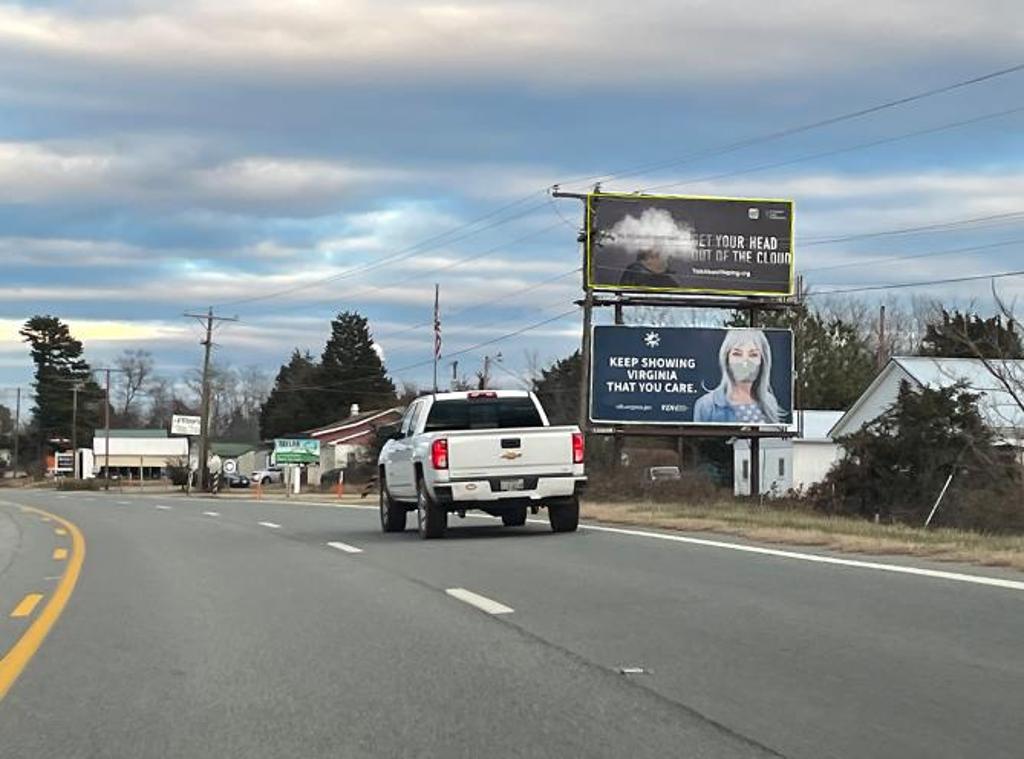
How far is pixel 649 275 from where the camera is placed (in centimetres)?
4097

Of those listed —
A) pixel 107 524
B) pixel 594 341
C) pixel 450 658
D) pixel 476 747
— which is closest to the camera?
pixel 476 747

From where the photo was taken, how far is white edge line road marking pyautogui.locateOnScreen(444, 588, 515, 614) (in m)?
11.3

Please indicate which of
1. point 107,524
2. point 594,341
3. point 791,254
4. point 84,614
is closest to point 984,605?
point 84,614

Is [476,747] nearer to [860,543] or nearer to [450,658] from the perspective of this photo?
[450,658]

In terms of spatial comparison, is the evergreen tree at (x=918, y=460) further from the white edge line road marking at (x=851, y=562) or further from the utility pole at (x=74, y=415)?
the utility pole at (x=74, y=415)

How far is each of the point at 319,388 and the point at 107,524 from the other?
291 feet

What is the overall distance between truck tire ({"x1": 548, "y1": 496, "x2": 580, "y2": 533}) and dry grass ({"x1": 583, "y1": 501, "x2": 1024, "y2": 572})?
5.72ft

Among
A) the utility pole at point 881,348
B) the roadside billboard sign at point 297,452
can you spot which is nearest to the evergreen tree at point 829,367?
the utility pole at point 881,348

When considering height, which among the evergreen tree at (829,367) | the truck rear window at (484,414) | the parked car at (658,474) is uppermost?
the evergreen tree at (829,367)

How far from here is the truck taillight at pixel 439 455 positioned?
18297 mm

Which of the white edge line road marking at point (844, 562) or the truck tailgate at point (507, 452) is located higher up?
the truck tailgate at point (507, 452)

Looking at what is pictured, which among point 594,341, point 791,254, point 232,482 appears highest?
point 791,254

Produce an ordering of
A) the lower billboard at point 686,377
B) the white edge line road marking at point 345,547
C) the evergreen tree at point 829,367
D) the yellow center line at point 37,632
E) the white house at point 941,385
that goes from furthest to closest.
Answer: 1. the evergreen tree at point 829,367
2. the white house at point 941,385
3. the lower billboard at point 686,377
4. the white edge line road marking at point 345,547
5. the yellow center line at point 37,632

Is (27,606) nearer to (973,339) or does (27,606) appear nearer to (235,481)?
(973,339)
